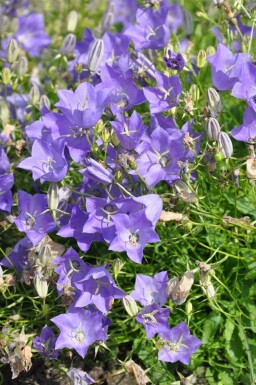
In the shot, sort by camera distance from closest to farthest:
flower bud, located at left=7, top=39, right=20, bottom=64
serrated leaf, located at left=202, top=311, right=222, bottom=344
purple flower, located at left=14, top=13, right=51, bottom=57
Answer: serrated leaf, located at left=202, top=311, right=222, bottom=344
flower bud, located at left=7, top=39, right=20, bottom=64
purple flower, located at left=14, top=13, right=51, bottom=57

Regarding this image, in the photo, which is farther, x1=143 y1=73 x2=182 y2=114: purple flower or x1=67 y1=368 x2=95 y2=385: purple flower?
x1=143 y1=73 x2=182 y2=114: purple flower

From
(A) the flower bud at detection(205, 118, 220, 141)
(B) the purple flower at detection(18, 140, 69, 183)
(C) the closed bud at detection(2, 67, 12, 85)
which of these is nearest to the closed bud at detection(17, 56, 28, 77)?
(C) the closed bud at detection(2, 67, 12, 85)

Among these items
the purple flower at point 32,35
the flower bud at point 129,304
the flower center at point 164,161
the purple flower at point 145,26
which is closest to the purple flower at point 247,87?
the flower center at point 164,161

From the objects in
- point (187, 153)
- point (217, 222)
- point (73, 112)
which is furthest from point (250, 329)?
point (73, 112)

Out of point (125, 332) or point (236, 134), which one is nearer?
point (236, 134)

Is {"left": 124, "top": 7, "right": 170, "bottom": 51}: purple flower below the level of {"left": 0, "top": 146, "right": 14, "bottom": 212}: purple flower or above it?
above

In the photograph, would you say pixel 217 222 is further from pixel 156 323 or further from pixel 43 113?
pixel 43 113

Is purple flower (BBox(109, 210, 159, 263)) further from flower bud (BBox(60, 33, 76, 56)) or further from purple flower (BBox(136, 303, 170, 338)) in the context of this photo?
flower bud (BBox(60, 33, 76, 56))
